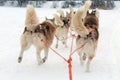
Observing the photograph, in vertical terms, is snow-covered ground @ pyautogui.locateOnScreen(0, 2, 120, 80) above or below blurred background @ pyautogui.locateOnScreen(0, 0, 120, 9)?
above

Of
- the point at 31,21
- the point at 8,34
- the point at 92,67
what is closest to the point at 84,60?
the point at 92,67

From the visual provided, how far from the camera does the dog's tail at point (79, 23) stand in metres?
5.65

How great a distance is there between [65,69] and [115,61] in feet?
3.97

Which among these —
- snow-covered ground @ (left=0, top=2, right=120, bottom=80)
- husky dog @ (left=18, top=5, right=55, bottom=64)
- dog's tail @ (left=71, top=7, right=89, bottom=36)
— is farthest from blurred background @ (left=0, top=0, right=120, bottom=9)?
dog's tail @ (left=71, top=7, right=89, bottom=36)

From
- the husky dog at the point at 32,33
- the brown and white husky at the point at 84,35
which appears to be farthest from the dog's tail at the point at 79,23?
the husky dog at the point at 32,33

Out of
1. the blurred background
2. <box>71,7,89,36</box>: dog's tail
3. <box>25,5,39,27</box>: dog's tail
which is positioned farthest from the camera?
the blurred background

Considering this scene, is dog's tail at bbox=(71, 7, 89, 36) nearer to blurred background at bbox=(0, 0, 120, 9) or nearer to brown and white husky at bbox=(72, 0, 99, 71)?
brown and white husky at bbox=(72, 0, 99, 71)

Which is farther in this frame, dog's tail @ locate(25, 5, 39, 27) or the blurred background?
the blurred background

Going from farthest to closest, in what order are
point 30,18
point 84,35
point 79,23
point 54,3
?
point 54,3 → point 30,18 → point 84,35 → point 79,23

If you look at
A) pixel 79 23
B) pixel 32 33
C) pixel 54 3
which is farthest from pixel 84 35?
pixel 54 3

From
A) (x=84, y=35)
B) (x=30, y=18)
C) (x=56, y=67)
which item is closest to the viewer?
(x=84, y=35)

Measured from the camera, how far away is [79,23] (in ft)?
18.9

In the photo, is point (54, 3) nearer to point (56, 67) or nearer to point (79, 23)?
point (56, 67)

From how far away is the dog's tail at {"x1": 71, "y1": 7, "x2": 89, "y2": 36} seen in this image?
5.65 m
